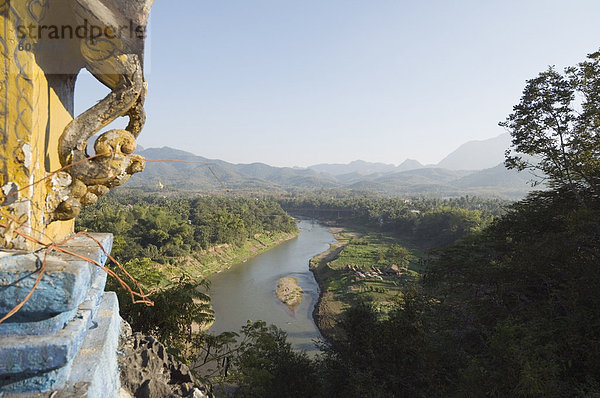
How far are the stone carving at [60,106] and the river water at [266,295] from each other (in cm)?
1550

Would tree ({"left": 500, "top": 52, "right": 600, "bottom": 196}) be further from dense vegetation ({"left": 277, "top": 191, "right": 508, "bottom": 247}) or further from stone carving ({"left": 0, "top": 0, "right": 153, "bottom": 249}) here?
dense vegetation ({"left": 277, "top": 191, "right": 508, "bottom": 247})

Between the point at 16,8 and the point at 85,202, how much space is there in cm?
88

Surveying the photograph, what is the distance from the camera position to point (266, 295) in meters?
22.8

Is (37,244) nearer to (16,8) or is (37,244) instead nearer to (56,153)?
(56,153)

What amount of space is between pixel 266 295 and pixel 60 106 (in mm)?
22613

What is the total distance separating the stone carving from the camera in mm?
1236

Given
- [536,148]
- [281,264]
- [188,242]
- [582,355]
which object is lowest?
[281,264]

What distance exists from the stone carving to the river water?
50.8 ft

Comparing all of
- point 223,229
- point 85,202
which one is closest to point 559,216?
point 85,202

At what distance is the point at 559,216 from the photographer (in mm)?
8047

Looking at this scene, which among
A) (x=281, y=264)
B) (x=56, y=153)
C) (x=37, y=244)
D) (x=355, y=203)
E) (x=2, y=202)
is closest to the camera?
(x=2, y=202)

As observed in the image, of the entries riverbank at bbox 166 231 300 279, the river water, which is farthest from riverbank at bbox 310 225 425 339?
riverbank at bbox 166 231 300 279

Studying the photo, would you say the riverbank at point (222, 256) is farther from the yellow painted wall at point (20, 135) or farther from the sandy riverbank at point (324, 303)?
the yellow painted wall at point (20, 135)

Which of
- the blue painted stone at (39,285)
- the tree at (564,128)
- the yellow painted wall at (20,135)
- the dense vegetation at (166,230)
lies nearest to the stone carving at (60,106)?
the yellow painted wall at (20,135)
